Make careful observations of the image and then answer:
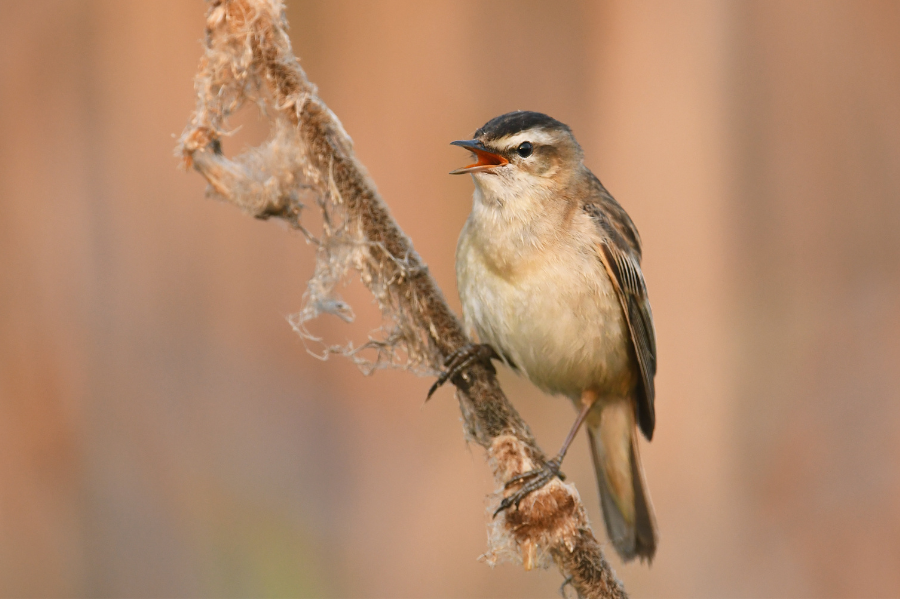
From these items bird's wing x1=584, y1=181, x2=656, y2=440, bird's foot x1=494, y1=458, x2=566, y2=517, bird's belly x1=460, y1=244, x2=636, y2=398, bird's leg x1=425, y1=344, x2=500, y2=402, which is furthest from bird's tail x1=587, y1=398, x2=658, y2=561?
bird's foot x1=494, y1=458, x2=566, y2=517

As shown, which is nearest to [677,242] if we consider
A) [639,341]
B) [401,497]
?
[639,341]

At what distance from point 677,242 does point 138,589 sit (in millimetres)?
2878

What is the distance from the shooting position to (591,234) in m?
2.28

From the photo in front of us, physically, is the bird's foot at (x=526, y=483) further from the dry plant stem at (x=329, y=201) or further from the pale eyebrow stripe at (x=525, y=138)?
the pale eyebrow stripe at (x=525, y=138)

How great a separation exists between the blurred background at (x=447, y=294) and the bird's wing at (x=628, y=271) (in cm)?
104

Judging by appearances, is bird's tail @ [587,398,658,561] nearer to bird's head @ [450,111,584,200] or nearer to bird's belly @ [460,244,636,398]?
bird's belly @ [460,244,636,398]

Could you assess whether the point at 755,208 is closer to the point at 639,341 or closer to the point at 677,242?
the point at 677,242

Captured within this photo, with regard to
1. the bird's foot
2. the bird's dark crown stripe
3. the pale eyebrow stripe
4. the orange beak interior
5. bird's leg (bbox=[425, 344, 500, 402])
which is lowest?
the bird's foot

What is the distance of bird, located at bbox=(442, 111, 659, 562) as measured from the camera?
2199 mm

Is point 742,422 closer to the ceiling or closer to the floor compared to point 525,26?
closer to the floor

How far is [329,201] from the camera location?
5.31 ft

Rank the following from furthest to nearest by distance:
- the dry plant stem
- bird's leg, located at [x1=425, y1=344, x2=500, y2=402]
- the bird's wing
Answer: the bird's wing
bird's leg, located at [x1=425, y1=344, x2=500, y2=402]
the dry plant stem

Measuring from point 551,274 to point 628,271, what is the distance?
0.29 m

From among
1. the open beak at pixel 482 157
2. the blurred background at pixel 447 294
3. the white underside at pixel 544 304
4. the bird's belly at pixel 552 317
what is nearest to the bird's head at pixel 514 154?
the open beak at pixel 482 157
